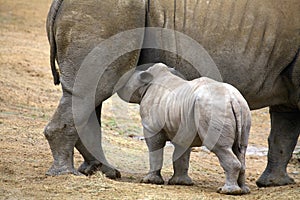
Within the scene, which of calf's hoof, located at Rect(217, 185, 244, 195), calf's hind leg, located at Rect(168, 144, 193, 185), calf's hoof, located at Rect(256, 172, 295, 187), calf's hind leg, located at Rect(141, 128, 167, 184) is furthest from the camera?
calf's hoof, located at Rect(256, 172, 295, 187)

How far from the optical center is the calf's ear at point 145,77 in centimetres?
782

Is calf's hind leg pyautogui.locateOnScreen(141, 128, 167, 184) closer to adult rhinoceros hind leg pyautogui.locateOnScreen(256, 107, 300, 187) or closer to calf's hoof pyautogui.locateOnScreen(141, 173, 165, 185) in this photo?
calf's hoof pyautogui.locateOnScreen(141, 173, 165, 185)

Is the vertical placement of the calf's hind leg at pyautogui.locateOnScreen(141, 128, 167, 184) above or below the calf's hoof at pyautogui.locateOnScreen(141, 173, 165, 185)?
above

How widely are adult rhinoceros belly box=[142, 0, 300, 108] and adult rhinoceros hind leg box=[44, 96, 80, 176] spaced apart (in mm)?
915

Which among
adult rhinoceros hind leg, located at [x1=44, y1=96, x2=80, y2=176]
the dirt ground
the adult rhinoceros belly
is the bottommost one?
the dirt ground

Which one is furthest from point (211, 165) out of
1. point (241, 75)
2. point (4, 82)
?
point (4, 82)

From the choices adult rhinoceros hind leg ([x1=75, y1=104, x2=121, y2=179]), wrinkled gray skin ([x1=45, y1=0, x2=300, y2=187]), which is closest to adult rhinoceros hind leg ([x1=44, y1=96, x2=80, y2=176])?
wrinkled gray skin ([x1=45, y1=0, x2=300, y2=187])

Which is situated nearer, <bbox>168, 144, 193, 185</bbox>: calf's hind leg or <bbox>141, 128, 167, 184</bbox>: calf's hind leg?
<bbox>141, 128, 167, 184</bbox>: calf's hind leg

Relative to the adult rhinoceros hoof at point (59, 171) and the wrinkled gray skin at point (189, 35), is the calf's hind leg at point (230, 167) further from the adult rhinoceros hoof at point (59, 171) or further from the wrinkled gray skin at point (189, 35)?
the adult rhinoceros hoof at point (59, 171)

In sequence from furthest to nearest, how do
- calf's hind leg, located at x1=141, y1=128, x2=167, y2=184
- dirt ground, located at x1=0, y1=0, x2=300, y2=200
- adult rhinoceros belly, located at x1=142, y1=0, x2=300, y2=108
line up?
adult rhinoceros belly, located at x1=142, y1=0, x2=300, y2=108, calf's hind leg, located at x1=141, y1=128, x2=167, y2=184, dirt ground, located at x1=0, y1=0, x2=300, y2=200

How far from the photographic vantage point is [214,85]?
283 inches

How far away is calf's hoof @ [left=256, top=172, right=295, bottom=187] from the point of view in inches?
339

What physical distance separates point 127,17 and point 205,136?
52.6 inches

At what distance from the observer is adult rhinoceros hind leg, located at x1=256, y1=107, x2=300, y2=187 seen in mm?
8695
